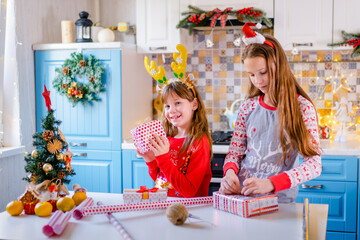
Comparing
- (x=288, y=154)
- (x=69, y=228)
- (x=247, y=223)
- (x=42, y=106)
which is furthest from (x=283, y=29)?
(x=69, y=228)

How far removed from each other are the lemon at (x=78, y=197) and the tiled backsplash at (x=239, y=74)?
6.53 ft

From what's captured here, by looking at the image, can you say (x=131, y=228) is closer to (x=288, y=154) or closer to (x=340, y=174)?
(x=288, y=154)

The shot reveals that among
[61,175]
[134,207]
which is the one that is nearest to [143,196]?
[134,207]

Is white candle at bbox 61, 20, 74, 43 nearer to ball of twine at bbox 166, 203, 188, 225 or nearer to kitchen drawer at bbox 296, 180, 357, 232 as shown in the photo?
kitchen drawer at bbox 296, 180, 357, 232

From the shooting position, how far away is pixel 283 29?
320cm

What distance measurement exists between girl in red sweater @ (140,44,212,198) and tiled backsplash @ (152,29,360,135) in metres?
1.52

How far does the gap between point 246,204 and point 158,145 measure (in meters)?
0.46

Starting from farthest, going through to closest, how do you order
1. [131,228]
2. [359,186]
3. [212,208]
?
[359,186]
[212,208]
[131,228]

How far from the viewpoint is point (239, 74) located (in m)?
3.67

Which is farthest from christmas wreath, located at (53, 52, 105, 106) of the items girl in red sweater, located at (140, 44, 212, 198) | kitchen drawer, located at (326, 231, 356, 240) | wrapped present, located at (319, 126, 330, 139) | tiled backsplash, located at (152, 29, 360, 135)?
kitchen drawer, located at (326, 231, 356, 240)

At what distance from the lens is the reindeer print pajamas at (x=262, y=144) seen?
169 centimetres

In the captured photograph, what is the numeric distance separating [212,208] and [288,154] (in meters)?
0.40

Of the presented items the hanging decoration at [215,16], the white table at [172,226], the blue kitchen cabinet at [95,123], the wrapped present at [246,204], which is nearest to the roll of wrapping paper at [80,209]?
the white table at [172,226]

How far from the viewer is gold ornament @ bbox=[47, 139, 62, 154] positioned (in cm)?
165
